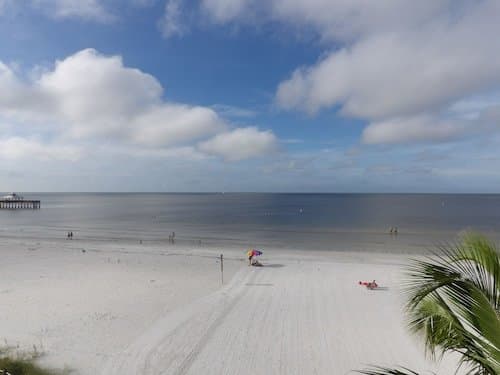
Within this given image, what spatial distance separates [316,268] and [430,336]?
58.1 feet

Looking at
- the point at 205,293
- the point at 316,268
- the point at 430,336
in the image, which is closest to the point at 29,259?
the point at 205,293

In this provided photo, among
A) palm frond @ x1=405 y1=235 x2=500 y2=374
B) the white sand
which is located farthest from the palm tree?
the white sand

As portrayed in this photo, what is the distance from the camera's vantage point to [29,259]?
2425 centimetres

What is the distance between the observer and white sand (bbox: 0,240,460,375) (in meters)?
9.34

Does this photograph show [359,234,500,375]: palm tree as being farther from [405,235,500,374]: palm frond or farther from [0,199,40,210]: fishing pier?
[0,199,40,210]: fishing pier

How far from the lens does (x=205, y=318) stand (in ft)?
40.8

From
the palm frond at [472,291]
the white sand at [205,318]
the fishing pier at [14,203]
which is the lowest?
the white sand at [205,318]

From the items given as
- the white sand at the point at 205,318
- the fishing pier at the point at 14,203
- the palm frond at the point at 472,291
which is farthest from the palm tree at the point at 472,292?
the fishing pier at the point at 14,203

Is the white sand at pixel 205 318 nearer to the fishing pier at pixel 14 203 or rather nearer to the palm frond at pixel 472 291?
the palm frond at pixel 472 291

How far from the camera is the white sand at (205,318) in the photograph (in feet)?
30.7

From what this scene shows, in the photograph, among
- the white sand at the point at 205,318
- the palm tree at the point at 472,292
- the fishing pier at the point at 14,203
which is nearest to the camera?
the palm tree at the point at 472,292

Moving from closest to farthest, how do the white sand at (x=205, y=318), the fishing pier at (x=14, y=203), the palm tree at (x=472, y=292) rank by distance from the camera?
the palm tree at (x=472, y=292) < the white sand at (x=205, y=318) < the fishing pier at (x=14, y=203)

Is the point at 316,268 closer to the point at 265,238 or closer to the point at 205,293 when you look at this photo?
the point at 205,293

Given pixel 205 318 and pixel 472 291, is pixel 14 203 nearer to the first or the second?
pixel 205 318
